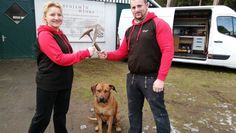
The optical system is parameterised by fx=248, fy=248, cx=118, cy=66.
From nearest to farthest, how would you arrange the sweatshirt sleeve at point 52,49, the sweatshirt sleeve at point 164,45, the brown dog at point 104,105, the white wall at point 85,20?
the sweatshirt sleeve at point 52,49, the sweatshirt sleeve at point 164,45, the brown dog at point 104,105, the white wall at point 85,20

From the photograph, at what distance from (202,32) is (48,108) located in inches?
370

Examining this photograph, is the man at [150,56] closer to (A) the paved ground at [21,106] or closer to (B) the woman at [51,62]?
(B) the woman at [51,62]

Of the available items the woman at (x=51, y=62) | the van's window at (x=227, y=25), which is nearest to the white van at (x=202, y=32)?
the van's window at (x=227, y=25)

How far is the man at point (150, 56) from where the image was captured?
Answer: 9.44 ft

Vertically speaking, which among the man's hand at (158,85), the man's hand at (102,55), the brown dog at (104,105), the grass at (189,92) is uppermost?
the man's hand at (102,55)

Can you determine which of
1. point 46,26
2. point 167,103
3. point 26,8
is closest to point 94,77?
point 167,103

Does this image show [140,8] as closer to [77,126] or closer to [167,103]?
[77,126]

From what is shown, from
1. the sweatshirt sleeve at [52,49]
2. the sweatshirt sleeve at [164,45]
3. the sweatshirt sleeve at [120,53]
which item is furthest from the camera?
the sweatshirt sleeve at [120,53]

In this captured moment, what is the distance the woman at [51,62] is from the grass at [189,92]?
78.2 inches

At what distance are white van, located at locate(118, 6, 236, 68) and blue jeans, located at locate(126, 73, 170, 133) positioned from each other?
23.1 feet

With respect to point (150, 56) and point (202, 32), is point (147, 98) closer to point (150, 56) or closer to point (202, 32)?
point (150, 56)

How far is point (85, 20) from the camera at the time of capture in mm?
11398

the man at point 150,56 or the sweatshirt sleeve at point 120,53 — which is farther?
the sweatshirt sleeve at point 120,53

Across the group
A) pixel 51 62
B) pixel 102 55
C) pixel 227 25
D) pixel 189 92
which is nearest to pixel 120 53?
pixel 102 55
